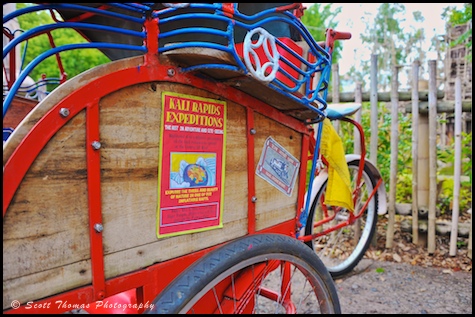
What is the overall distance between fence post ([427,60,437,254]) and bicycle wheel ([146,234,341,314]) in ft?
6.77

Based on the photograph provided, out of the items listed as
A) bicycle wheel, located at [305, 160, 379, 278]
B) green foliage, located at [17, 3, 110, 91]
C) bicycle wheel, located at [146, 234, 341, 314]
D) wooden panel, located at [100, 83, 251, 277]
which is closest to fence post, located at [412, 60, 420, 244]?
bicycle wheel, located at [305, 160, 379, 278]

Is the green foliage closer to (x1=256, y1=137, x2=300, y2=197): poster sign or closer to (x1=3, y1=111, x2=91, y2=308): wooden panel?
(x1=256, y1=137, x2=300, y2=197): poster sign

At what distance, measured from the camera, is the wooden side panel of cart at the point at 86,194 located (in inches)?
33.8

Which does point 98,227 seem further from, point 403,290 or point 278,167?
point 403,290

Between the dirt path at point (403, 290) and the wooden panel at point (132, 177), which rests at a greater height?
the wooden panel at point (132, 177)

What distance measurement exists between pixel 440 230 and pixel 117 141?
3.29 m

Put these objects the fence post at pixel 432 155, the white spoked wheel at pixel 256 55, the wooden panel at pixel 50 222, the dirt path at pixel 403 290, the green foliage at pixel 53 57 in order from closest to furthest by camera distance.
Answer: the wooden panel at pixel 50 222 → the white spoked wheel at pixel 256 55 → the dirt path at pixel 403 290 → the fence post at pixel 432 155 → the green foliage at pixel 53 57

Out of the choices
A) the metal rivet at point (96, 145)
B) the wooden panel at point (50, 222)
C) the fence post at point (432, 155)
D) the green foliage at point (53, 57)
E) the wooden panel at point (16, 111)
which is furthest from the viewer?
the green foliage at point (53, 57)

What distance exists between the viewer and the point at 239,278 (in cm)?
143

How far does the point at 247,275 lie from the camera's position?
1.43 m

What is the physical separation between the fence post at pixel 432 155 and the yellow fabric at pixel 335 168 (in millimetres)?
1415

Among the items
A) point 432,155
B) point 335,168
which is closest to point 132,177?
point 335,168

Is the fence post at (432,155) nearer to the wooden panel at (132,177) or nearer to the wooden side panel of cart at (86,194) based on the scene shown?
the wooden side panel of cart at (86,194)

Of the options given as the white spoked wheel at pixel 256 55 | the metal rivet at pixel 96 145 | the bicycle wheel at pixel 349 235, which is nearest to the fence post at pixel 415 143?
the bicycle wheel at pixel 349 235
